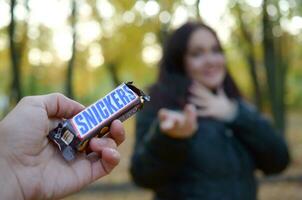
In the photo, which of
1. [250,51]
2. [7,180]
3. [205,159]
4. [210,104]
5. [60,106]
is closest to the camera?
[7,180]

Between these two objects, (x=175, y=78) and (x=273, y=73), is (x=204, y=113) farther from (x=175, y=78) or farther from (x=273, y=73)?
(x=273, y=73)

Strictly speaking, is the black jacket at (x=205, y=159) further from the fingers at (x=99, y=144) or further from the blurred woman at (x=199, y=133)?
the fingers at (x=99, y=144)

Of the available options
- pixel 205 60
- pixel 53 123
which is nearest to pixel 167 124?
pixel 205 60

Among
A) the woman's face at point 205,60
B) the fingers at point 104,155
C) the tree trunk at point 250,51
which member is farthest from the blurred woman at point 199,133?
the tree trunk at point 250,51

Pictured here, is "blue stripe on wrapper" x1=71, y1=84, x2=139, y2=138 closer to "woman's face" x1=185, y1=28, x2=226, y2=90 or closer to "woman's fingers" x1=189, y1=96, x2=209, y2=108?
"woman's fingers" x1=189, y1=96, x2=209, y2=108

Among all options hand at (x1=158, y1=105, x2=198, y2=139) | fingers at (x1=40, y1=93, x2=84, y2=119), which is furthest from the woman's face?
fingers at (x1=40, y1=93, x2=84, y2=119)

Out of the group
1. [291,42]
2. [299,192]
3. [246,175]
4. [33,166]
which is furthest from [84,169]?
[291,42]
